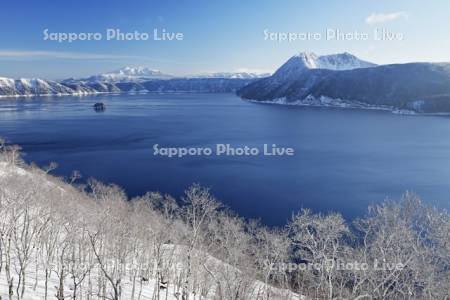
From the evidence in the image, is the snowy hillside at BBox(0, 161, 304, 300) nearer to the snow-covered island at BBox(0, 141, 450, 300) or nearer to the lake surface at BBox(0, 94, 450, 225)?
the snow-covered island at BBox(0, 141, 450, 300)

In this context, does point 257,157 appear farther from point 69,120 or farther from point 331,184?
point 69,120

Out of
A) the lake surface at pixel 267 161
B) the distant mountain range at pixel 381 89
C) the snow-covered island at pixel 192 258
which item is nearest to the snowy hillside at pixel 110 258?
the snow-covered island at pixel 192 258

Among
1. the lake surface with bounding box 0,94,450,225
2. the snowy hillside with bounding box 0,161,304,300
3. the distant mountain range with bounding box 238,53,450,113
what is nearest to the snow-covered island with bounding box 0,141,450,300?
the snowy hillside with bounding box 0,161,304,300

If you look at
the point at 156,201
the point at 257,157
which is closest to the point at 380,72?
the point at 257,157

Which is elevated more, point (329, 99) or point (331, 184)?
point (329, 99)

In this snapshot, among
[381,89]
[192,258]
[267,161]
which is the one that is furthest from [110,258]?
[381,89]

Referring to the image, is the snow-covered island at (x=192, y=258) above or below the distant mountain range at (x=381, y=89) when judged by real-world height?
below

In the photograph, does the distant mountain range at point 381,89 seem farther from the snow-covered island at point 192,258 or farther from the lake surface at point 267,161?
the snow-covered island at point 192,258

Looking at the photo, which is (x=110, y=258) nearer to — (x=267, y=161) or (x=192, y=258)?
(x=192, y=258)
